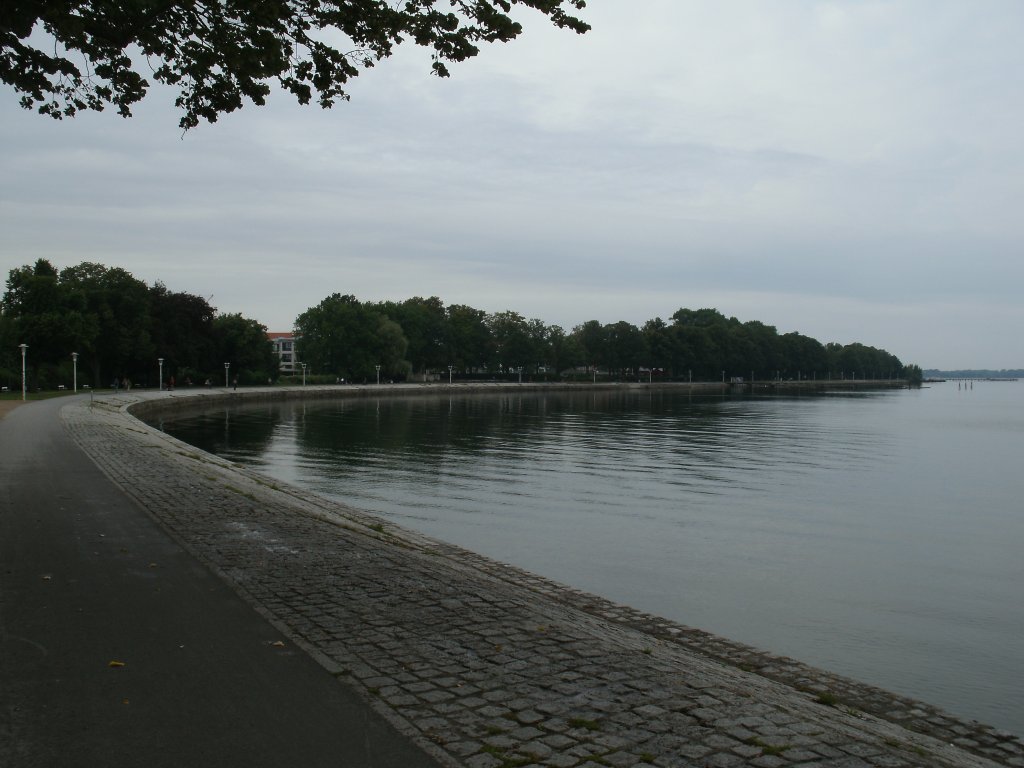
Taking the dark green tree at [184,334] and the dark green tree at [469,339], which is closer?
the dark green tree at [184,334]

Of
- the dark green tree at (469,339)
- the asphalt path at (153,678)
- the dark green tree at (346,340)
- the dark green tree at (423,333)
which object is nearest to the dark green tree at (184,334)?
the dark green tree at (346,340)

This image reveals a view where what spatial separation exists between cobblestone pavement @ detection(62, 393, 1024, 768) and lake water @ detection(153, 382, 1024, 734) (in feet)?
6.78

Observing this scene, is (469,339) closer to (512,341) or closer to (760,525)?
(512,341)

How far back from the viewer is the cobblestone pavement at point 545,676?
521cm

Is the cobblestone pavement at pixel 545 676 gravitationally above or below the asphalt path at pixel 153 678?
below

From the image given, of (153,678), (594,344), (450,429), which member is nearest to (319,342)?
(594,344)

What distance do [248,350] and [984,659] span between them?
96672 mm

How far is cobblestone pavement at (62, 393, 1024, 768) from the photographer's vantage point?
17.1 ft

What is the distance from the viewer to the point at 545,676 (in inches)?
253

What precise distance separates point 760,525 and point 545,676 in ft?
42.4

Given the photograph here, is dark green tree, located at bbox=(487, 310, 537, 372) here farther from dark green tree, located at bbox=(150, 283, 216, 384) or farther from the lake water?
the lake water

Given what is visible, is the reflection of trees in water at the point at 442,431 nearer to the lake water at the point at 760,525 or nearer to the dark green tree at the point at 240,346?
the lake water at the point at 760,525

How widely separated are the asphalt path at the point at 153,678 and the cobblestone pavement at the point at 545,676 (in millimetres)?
311

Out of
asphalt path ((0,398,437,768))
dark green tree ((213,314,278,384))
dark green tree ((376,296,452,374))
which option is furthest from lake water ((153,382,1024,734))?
dark green tree ((376,296,452,374))
